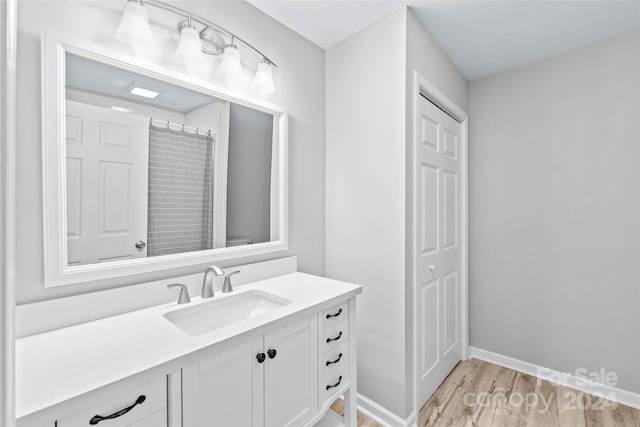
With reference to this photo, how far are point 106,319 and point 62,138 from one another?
0.65 m

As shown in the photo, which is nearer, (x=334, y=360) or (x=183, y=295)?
(x=183, y=295)

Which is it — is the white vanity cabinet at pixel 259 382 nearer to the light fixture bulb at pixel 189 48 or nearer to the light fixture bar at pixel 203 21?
the light fixture bulb at pixel 189 48

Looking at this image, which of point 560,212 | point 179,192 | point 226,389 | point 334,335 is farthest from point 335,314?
point 560,212

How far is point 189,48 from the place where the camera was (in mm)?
1299

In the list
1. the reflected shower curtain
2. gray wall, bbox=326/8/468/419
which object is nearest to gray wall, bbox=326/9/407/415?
gray wall, bbox=326/8/468/419

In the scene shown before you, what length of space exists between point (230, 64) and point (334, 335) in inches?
54.4

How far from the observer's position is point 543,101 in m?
2.18

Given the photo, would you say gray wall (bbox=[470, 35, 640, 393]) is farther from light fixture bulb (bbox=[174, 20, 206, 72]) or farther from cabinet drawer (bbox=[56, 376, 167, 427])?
cabinet drawer (bbox=[56, 376, 167, 427])

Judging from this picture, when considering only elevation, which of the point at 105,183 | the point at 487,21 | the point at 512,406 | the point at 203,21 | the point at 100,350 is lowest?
the point at 512,406

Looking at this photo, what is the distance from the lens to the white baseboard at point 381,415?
1.67m

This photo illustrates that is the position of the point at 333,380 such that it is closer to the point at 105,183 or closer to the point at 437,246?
the point at 437,246

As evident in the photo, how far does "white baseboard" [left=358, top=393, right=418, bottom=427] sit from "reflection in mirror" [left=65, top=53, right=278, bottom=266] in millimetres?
1189

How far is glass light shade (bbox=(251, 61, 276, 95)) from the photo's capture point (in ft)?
5.23

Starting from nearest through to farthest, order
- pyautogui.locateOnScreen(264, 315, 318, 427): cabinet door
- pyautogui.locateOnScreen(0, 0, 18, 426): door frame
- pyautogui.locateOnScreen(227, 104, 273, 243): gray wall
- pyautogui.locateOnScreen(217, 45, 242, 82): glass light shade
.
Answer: pyautogui.locateOnScreen(0, 0, 18, 426): door frame
pyautogui.locateOnScreen(264, 315, 318, 427): cabinet door
pyautogui.locateOnScreen(217, 45, 242, 82): glass light shade
pyautogui.locateOnScreen(227, 104, 273, 243): gray wall
